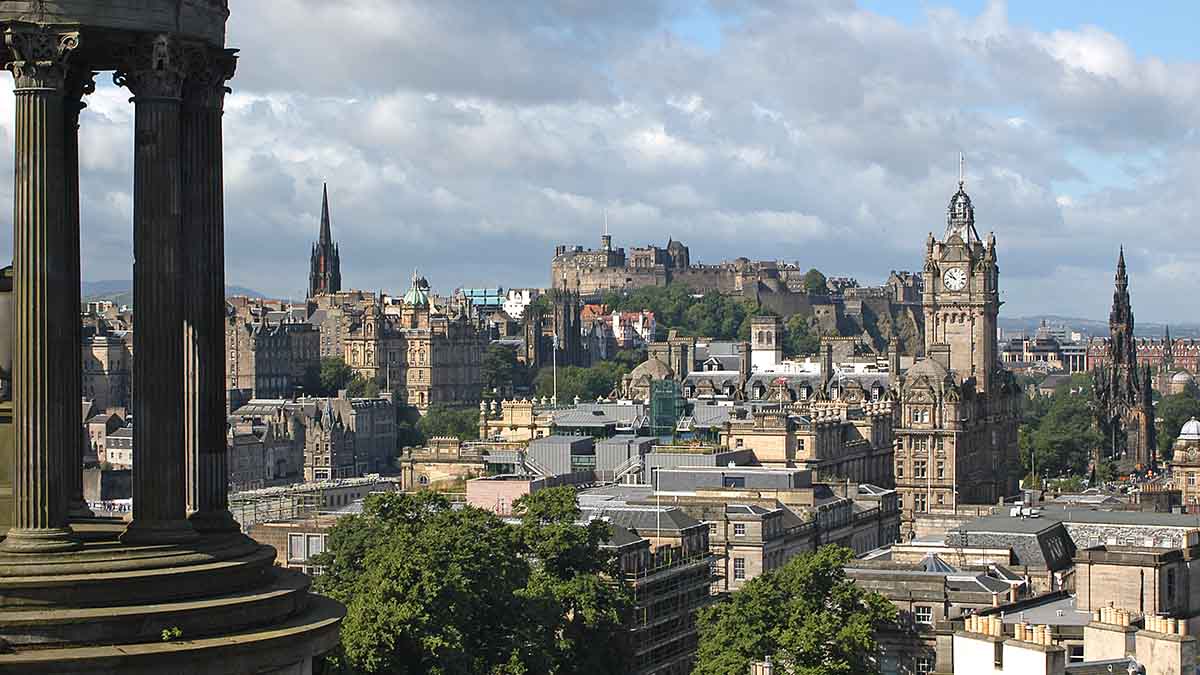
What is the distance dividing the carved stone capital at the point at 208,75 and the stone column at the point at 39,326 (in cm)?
193

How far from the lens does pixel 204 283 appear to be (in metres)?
26.8

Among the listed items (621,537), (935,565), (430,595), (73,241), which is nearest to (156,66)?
(73,241)

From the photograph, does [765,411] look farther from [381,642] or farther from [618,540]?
[381,642]

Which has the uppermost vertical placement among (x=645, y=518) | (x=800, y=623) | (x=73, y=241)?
(x=73, y=241)

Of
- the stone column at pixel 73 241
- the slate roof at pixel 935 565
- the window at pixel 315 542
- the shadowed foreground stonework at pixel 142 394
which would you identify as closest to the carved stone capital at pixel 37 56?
the shadowed foreground stonework at pixel 142 394

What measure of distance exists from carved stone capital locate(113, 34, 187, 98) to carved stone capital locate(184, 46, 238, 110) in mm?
269

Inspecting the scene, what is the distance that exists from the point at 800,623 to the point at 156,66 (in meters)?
47.9

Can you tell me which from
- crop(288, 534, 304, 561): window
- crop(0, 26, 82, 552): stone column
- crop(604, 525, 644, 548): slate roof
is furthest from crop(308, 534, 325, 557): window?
crop(0, 26, 82, 552): stone column

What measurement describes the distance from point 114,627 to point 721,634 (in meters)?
48.9

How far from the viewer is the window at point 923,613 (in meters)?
84.3

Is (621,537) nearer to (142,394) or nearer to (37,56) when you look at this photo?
(142,394)

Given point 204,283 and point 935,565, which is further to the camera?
point 935,565

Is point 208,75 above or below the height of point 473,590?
above

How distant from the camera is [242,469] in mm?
189250
